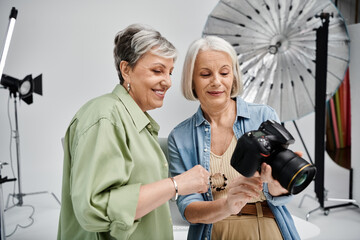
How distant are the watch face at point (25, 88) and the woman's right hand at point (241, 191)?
8.12 ft

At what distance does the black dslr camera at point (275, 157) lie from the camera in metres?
0.80

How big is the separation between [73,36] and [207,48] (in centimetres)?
253

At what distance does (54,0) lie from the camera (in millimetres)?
3330

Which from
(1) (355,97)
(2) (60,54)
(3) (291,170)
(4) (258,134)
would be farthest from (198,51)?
(2) (60,54)

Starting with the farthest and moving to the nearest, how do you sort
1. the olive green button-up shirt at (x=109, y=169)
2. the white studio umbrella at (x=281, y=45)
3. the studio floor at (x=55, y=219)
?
the studio floor at (x=55, y=219), the white studio umbrella at (x=281, y=45), the olive green button-up shirt at (x=109, y=169)

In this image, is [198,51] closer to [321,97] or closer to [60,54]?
[321,97]

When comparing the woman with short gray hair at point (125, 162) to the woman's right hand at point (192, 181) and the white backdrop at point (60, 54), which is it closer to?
the woman's right hand at point (192, 181)

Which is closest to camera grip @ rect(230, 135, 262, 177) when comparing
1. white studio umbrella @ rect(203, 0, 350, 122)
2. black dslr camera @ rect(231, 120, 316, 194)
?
black dslr camera @ rect(231, 120, 316, 194)

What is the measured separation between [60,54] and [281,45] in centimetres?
223

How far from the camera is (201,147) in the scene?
1186 mm

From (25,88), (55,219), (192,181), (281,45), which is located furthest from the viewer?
(25,88)

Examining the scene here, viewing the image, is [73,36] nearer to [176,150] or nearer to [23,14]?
[23,14]

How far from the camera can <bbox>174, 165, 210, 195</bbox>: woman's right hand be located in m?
0.80

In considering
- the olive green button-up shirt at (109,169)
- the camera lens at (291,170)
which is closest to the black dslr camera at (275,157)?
the camera lens at (291,170)
